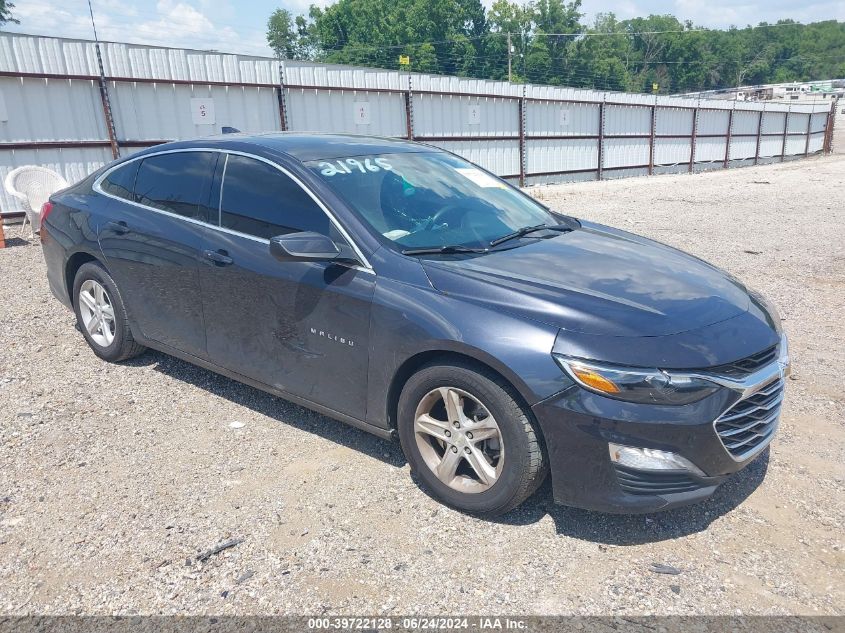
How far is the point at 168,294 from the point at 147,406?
780 mm

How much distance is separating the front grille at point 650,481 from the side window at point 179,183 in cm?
275

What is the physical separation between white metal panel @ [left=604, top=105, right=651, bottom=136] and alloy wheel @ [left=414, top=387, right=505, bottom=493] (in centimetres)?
2304

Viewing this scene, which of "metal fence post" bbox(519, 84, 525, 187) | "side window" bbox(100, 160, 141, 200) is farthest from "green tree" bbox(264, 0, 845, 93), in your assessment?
"side window" bbox(100, 160, 141, 200)

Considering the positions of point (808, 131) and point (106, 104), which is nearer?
point (106, 104)

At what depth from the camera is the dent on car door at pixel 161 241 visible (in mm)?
3994

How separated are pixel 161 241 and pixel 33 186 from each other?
7187mm

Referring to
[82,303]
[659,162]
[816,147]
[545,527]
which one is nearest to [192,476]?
[545,527]

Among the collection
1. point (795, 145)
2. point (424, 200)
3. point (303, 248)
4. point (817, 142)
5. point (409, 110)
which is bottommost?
point (817, 142)

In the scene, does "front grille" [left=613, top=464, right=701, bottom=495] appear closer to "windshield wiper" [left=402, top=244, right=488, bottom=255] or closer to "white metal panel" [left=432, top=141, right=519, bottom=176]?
"windshield wiper" [left=402, top=244, right=488, bottom=255]

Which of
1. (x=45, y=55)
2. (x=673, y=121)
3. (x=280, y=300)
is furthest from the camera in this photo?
(x=673, y=121)

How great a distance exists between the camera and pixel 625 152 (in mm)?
25359

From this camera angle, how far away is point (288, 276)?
3.46m

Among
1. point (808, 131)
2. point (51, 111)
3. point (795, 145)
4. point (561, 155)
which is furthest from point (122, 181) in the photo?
point (808, 131)

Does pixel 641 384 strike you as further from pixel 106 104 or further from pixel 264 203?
pixel 106 104
